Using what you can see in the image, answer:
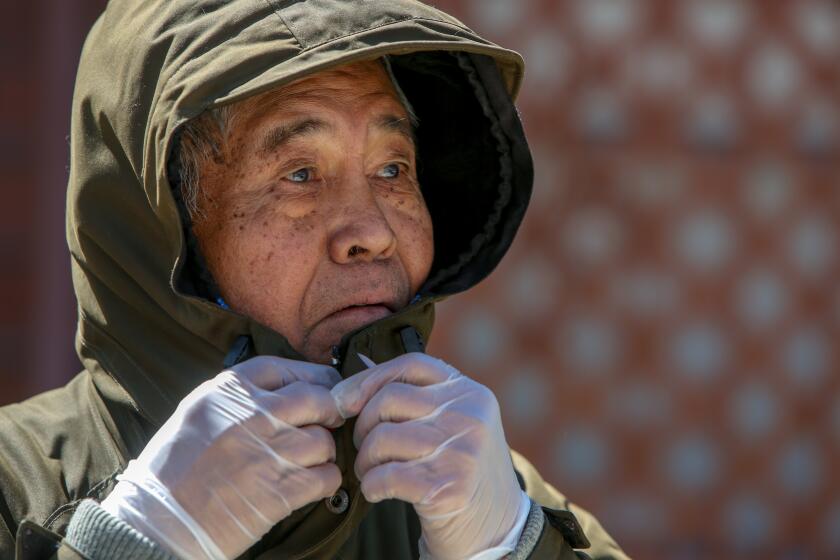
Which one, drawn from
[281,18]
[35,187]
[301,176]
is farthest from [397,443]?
[35,187]

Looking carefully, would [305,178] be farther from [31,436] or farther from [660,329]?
[660,329]

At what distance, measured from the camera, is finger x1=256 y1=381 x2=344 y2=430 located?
1858 mm

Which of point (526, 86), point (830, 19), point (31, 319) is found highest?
point (830, 19)

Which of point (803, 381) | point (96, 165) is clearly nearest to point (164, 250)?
point (96, 165)

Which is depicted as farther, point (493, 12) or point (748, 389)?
point (748, 389)

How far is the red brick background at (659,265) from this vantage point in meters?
4.48

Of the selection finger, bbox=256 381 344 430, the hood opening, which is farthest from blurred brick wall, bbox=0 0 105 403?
finger, bbox=256 381 344 430

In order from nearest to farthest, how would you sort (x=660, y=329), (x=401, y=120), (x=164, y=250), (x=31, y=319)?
1. (x=164, y=250)
2. (x=401, y=120)
3. (x=31, y=319)
4. (x=660, y=329)

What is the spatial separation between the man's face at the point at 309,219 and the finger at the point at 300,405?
22cm

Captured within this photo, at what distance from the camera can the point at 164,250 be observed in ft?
6.89

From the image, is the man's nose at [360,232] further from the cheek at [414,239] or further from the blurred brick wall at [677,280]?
the blurred brick wall at [677,280]

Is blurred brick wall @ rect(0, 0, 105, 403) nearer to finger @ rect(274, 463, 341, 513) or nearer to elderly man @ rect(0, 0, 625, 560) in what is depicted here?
elderly man @ rect(0, 0, 625, 560)

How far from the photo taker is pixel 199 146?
2160mm

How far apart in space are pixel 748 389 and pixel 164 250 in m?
3.18
